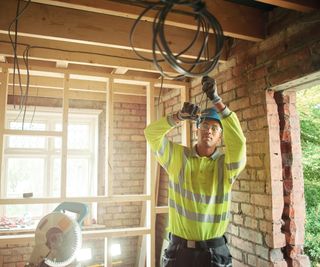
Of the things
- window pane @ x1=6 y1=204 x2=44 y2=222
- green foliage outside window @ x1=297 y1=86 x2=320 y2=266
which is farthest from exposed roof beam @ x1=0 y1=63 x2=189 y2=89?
green foliage outside window @ x1=297 y1=86 x2=320 y2=266

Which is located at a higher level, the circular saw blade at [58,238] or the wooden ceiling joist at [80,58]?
the wooden ceiling joist at [80,58]

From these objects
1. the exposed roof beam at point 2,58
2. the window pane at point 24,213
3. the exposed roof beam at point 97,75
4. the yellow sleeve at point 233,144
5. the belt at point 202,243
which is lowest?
the window pane at point 24,213

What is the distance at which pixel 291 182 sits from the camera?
2100 mm

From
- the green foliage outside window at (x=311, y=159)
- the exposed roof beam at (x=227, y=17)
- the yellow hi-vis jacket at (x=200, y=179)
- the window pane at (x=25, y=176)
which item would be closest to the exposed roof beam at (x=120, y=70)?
the exposed roof beam at (x=227, y=17)

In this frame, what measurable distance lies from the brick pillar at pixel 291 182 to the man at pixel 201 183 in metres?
0.44

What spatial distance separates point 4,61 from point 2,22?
68 centimetres

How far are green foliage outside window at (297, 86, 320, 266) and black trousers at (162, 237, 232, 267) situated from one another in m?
2.99

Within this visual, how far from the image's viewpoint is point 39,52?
2.49 meters

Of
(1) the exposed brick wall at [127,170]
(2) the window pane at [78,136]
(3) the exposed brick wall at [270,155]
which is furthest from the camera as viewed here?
(2) the window pane at [78,136]

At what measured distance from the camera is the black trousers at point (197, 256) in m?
1.83

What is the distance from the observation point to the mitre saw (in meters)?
1.71

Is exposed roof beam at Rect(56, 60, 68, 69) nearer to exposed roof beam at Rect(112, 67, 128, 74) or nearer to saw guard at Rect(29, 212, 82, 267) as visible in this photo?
exposed roof beam at Rect(112, 67, 128, 74)

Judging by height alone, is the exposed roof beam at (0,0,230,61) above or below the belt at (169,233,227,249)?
above

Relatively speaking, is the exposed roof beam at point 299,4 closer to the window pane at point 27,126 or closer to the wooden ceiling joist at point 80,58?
the wooden ceiling joist at point 80,58
